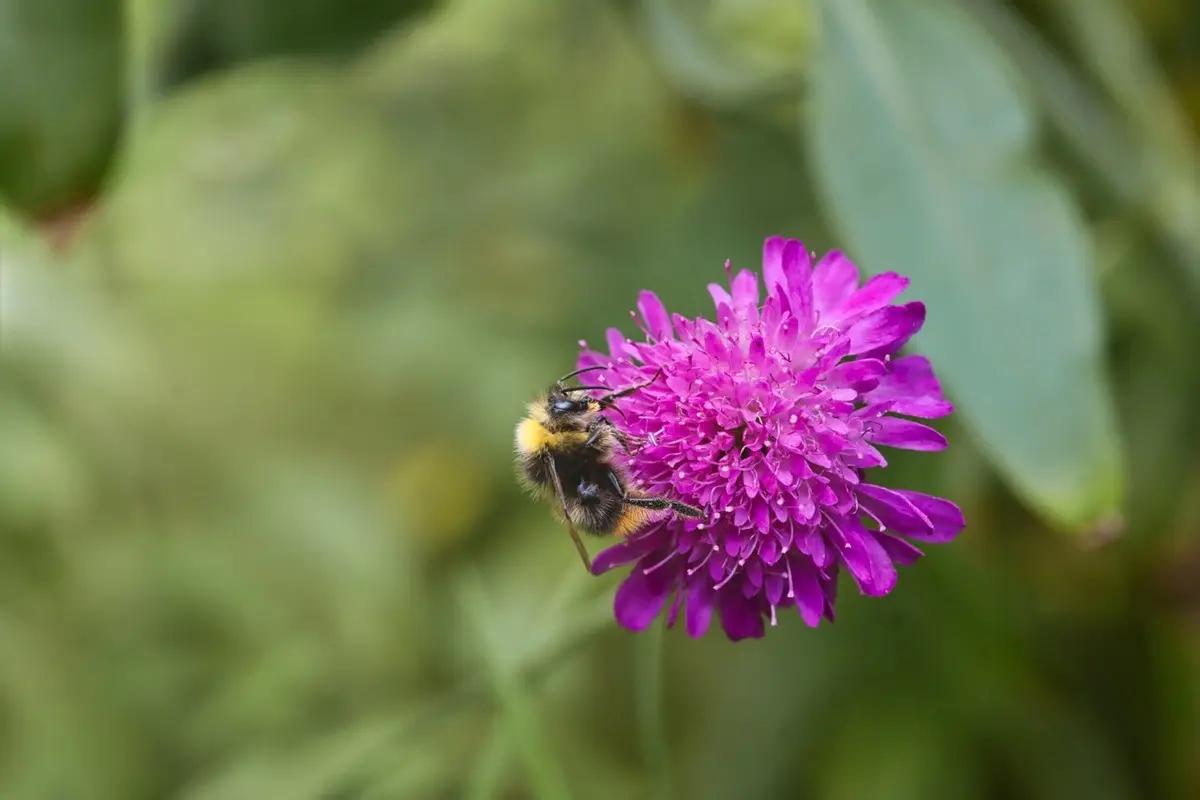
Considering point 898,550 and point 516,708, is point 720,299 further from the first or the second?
point 516,708

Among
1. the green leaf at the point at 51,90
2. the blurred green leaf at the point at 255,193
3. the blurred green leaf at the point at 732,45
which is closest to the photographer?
the green leaf at the point at 51,90

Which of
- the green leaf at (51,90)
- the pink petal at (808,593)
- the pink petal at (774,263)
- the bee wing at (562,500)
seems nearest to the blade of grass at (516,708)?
the bee wing at (562,500)

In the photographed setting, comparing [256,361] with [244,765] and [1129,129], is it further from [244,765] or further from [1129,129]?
[1129,129]

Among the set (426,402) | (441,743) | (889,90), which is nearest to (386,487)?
(426,402)

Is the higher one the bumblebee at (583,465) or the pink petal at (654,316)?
the pink petal at (654,316)

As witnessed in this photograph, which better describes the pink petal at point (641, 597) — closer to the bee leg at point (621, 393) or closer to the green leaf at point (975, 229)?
the bee leg at point (621, 393)

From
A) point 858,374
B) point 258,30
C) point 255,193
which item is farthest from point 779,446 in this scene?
point 255,193
